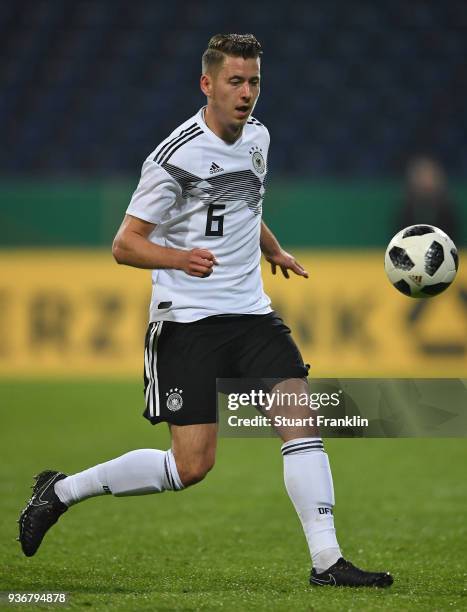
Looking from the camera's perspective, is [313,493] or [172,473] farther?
[172,473]

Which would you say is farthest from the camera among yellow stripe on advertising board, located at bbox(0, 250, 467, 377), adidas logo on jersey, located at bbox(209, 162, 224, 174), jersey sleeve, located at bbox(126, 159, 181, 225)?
yellow stripe on advertising board, located at bbox(0, 250, 467, 377)

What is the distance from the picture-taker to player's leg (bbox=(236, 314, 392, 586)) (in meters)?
4.25

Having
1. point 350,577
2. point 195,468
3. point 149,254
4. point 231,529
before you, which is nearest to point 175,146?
point 149,254

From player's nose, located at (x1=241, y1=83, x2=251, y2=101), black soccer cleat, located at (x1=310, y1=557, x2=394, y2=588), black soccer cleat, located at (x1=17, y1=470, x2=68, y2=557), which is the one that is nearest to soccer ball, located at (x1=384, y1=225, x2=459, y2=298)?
player's nose, located at (x1=241, y1=83, x2=251, y2=101)

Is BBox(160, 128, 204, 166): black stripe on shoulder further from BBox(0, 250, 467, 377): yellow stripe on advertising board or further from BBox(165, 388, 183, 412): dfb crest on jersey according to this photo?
BBox(0, 250, 467, 377): yellow stripe on advertising board

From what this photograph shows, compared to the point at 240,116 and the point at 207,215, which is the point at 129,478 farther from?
the point at 240,116

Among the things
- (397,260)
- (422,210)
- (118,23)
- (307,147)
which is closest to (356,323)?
(422,210)

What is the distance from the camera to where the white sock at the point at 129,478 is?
14.7 ft

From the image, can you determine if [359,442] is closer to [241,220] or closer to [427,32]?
[241,220]

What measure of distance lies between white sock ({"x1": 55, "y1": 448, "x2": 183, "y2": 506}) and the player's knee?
31 millimetres

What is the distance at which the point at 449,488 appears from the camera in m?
6.98

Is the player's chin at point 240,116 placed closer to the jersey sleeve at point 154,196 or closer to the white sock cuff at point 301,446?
the jersey sleeve at point 154,196

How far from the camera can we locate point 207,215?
14.8 feet

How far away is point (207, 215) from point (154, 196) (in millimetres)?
242
